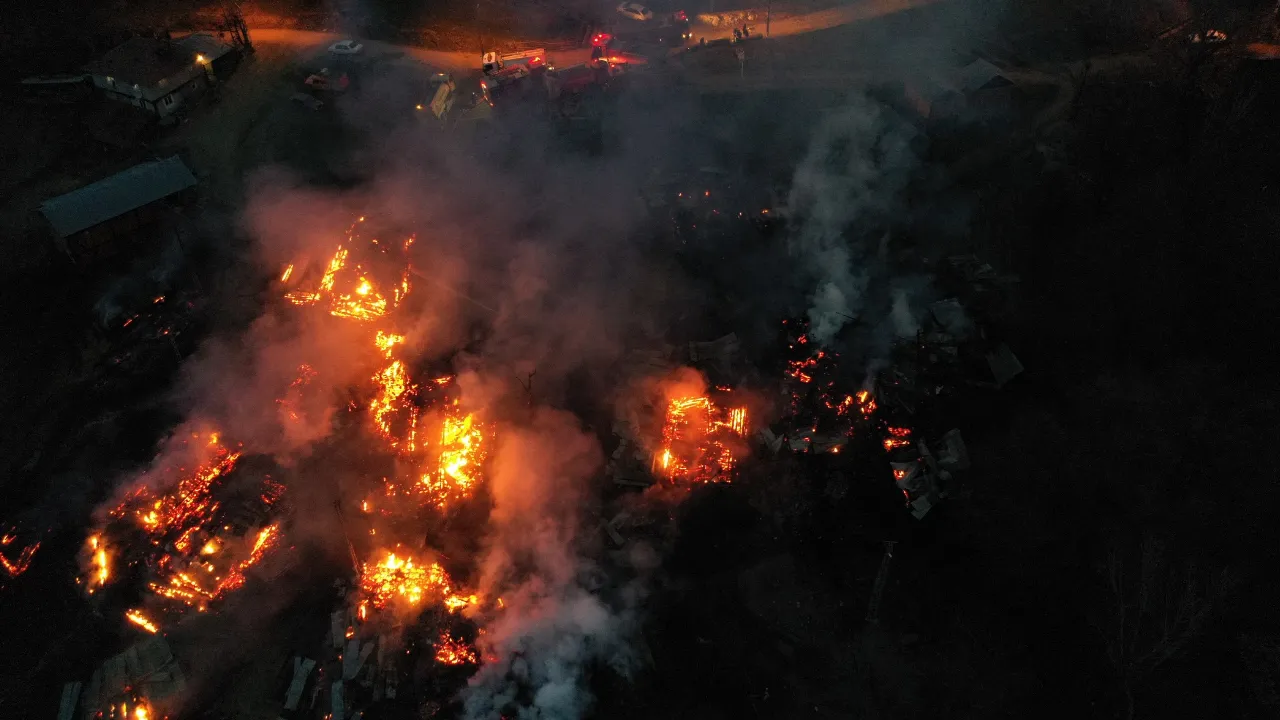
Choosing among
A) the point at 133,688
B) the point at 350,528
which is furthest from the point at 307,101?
the point at 133,688

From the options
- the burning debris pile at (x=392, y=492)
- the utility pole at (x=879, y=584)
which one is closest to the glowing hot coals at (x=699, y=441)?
the utility pole at (x=879, y=584)

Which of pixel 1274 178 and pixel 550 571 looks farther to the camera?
pixel 1274 178

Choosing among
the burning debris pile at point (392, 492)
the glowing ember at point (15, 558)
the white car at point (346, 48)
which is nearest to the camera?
the burning debris pile at point (392, 492)

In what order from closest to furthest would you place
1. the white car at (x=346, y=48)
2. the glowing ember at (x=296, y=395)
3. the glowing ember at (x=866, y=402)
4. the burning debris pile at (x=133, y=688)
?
the burning debris pile at (x=133, y=688) < the glowing ember at (x=866, y=402) < the glowing ember at (x=296, y=395) < the white car at (x=346, y=48)

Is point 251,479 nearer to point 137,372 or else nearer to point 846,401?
point 137,372

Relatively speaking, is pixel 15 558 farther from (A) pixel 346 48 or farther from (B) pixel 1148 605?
(B) pixel 1148 605

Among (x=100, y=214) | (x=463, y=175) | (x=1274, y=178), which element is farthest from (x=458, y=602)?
(x=1274, y=178)

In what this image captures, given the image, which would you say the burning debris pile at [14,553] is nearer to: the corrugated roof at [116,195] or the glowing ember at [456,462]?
the glowing ember at [456,462]
